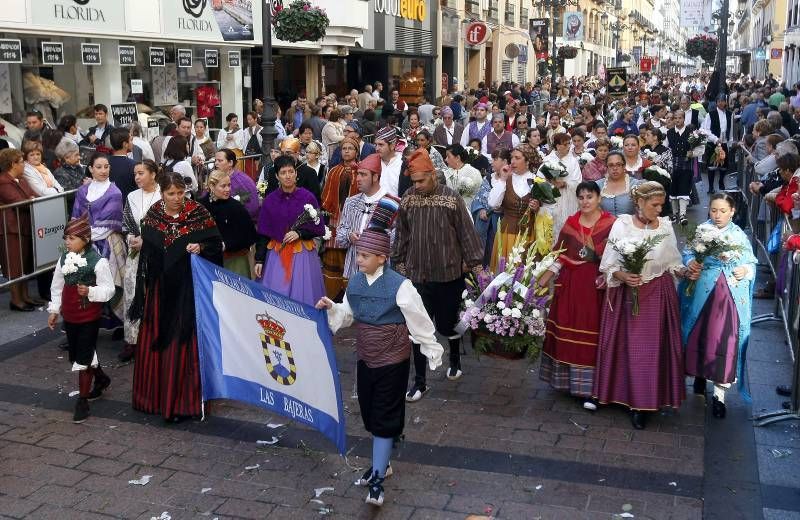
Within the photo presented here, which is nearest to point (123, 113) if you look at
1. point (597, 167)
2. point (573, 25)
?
point (597, 167)

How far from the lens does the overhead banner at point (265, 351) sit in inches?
230

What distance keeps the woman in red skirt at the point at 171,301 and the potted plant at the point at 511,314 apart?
2.07m

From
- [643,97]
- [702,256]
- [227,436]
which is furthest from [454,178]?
[643,97]

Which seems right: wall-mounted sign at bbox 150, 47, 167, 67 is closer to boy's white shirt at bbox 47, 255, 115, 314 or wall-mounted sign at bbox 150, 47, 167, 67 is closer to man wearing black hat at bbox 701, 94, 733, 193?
man wearing black hat at bbox 701, 94, 733, 193

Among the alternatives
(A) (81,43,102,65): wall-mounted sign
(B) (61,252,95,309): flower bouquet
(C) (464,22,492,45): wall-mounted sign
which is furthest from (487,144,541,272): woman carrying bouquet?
(C) (464,22,492,45): wall-mounted sign

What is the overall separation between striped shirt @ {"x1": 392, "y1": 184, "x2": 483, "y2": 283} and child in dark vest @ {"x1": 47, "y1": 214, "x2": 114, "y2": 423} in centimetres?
236

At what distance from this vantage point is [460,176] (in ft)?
32.2

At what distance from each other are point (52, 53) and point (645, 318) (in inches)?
439

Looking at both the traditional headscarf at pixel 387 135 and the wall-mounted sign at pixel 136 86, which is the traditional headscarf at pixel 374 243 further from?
the wall-mounted sign at pixel 136 86

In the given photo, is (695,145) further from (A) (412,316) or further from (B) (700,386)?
(A) (412,316)

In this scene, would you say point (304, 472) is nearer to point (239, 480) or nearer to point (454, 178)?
point (239, 480)

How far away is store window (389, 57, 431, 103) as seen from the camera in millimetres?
29797

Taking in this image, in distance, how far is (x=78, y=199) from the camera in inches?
338

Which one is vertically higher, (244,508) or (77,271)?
(77,271)
